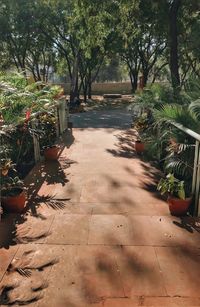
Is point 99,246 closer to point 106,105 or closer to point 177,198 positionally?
point 177,198

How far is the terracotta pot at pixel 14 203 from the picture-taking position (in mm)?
3738

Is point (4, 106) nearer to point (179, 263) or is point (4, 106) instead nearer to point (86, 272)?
point (86, 272)

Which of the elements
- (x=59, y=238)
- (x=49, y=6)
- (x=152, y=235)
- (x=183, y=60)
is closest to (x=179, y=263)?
(x=152, y=235)


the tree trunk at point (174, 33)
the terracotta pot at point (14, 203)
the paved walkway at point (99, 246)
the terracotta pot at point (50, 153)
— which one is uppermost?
the tree trunk at point (174, 33)

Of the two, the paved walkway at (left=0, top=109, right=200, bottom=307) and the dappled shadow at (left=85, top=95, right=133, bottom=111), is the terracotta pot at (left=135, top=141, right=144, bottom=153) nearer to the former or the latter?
the paved walkway at (left=0, top=109, right=200, bottom=307)

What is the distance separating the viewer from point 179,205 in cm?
365

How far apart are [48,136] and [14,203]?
253 cm

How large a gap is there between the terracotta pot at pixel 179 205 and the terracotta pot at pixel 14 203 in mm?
1783

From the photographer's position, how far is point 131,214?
3701 mm

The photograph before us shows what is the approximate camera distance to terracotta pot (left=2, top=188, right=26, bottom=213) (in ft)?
12.3

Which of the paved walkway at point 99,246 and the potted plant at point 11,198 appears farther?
the potted plant at point 11,198

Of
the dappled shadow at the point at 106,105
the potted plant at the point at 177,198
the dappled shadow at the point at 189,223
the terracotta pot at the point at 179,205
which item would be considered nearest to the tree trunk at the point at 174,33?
the potted plant at the point at 177,198

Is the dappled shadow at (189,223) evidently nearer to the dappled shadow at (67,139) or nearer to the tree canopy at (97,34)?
the tree canopy at (97,34)

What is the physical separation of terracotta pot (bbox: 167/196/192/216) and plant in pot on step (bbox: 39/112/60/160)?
2.83 meters
